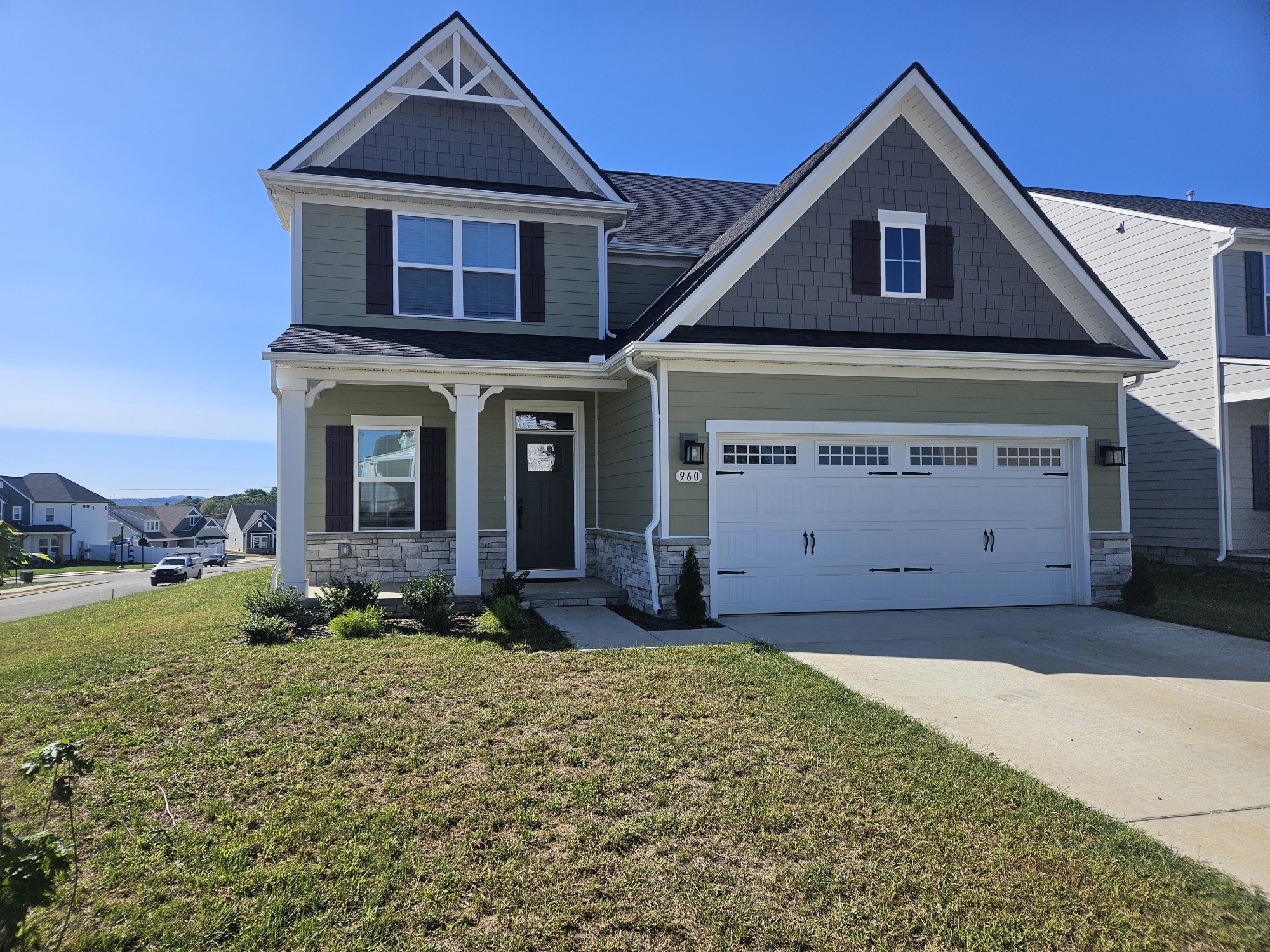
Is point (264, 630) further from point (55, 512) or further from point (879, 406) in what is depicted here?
point (55, 512)

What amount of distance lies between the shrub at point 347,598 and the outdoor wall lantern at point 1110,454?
9563 mm

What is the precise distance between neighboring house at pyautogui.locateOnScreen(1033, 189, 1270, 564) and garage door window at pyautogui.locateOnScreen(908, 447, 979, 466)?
6.20 metres

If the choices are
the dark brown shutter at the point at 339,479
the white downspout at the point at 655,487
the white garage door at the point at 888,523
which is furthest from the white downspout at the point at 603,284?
the dark brown shutter at the point at 339,479

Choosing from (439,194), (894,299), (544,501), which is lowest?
(544,501)

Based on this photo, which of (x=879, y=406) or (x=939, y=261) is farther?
(x=939, y=261)

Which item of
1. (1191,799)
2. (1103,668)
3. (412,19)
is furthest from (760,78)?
(1191,799)

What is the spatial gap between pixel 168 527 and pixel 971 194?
8996cm

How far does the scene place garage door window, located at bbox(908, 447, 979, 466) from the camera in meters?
10.4

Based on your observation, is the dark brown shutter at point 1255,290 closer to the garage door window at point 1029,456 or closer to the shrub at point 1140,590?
the garage door window at point 1029,456

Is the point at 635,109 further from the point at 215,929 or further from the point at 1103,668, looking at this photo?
the point at 215,929

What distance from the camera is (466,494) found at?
1014 cm

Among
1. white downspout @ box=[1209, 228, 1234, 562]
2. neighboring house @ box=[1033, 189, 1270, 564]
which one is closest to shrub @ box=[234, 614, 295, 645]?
neighboring house @ box=[1033, 189, 1270, 564]

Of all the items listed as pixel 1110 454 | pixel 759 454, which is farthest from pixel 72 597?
pixel 1110 454

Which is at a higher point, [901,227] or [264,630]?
[901,227]
